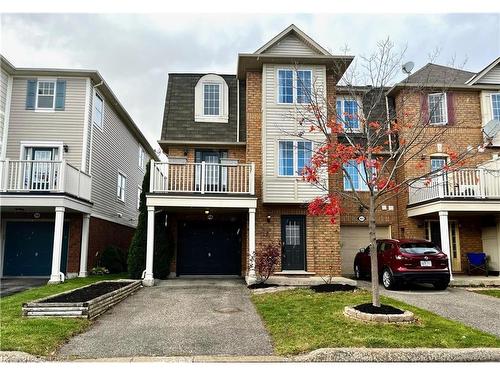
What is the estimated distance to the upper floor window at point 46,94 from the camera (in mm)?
16672

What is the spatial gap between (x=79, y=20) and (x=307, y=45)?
10.2 meters

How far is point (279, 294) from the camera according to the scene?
38.4ft

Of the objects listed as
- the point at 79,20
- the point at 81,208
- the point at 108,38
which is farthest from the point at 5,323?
the point at 81,208

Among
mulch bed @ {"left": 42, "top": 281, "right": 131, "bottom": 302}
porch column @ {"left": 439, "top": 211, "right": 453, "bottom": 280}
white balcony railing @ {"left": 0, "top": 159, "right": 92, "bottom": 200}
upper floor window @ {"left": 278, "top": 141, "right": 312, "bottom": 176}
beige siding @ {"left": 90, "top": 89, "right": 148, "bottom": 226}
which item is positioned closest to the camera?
mulch bed @ {"left": 42, "top": 281, "right": 131, "bottom": 302}

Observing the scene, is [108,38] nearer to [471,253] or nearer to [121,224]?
[121,224]

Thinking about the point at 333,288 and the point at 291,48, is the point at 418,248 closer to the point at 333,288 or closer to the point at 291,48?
the point at 333,288

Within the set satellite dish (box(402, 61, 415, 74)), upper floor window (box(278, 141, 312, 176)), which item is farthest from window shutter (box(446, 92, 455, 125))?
upper floor window (box(278, 141, 312, 176))

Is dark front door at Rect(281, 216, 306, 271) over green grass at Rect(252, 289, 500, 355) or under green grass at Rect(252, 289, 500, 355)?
over

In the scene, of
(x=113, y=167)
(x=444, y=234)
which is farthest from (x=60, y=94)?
(x=444, y=234)

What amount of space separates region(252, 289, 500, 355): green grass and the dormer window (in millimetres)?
9413

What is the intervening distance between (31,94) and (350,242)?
1433 cm

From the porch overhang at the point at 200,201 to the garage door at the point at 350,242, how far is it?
17.3 ft

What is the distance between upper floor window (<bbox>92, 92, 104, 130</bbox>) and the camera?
693 inches

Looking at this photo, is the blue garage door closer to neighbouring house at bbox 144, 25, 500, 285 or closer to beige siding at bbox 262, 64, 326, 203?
neighbouring house at bbox 144, 25, 500, 285
